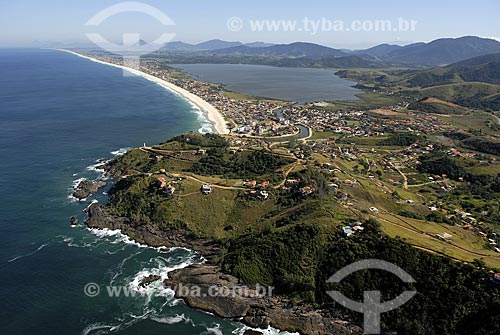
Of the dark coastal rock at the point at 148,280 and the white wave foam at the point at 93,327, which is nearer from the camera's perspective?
the white wave foam at the point at 93,327

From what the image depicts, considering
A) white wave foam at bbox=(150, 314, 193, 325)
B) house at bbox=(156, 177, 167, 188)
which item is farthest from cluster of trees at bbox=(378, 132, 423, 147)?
white wave foam at bbox=(150, 314, 193, 325)

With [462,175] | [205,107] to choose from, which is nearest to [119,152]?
[205,107]

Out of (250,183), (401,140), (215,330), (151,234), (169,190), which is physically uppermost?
(401,140)

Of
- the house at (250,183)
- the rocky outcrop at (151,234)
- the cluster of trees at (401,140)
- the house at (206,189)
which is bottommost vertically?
the rocky outcrop at (151,234)

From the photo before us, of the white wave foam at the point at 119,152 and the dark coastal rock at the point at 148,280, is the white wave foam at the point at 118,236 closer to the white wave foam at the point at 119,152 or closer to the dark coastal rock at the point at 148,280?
the dark coastal rock at the point at 148,280

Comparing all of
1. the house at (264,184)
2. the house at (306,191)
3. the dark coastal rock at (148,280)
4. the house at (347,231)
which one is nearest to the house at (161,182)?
the house at (264,184)

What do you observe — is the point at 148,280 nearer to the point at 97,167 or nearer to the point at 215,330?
the point at 215,330
